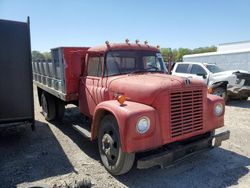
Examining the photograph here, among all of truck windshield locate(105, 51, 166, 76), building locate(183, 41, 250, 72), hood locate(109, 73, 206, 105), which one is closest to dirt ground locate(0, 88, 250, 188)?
Result: hood locate(109, 73, 206, 105)

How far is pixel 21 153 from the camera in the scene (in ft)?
18.1

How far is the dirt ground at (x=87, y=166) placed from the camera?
4.20 meters

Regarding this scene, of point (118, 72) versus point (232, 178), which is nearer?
point (232, 178)

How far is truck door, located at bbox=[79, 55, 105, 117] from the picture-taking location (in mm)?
5293

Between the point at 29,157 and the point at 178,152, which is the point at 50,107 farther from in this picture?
the point at 178,152

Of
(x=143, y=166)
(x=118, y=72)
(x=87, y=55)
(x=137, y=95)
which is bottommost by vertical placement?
(x=143, y=166)

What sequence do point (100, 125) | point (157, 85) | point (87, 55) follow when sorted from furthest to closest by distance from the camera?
1. point (87, 55)
2. point (100, 125)
3. point (157, 85)

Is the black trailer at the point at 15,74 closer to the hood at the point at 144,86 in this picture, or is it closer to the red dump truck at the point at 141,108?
the red dump truck at the point at 141,108

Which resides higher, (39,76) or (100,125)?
(39,76)

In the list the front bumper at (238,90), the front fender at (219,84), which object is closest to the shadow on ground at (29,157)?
the front fender at (219,84)

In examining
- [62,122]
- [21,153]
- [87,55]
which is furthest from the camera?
[62,122]

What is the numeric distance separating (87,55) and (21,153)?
2670 millimetres

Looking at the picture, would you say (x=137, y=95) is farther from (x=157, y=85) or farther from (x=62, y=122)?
(x=62, y=122)

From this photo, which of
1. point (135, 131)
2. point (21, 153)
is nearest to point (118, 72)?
point (135, 131)
